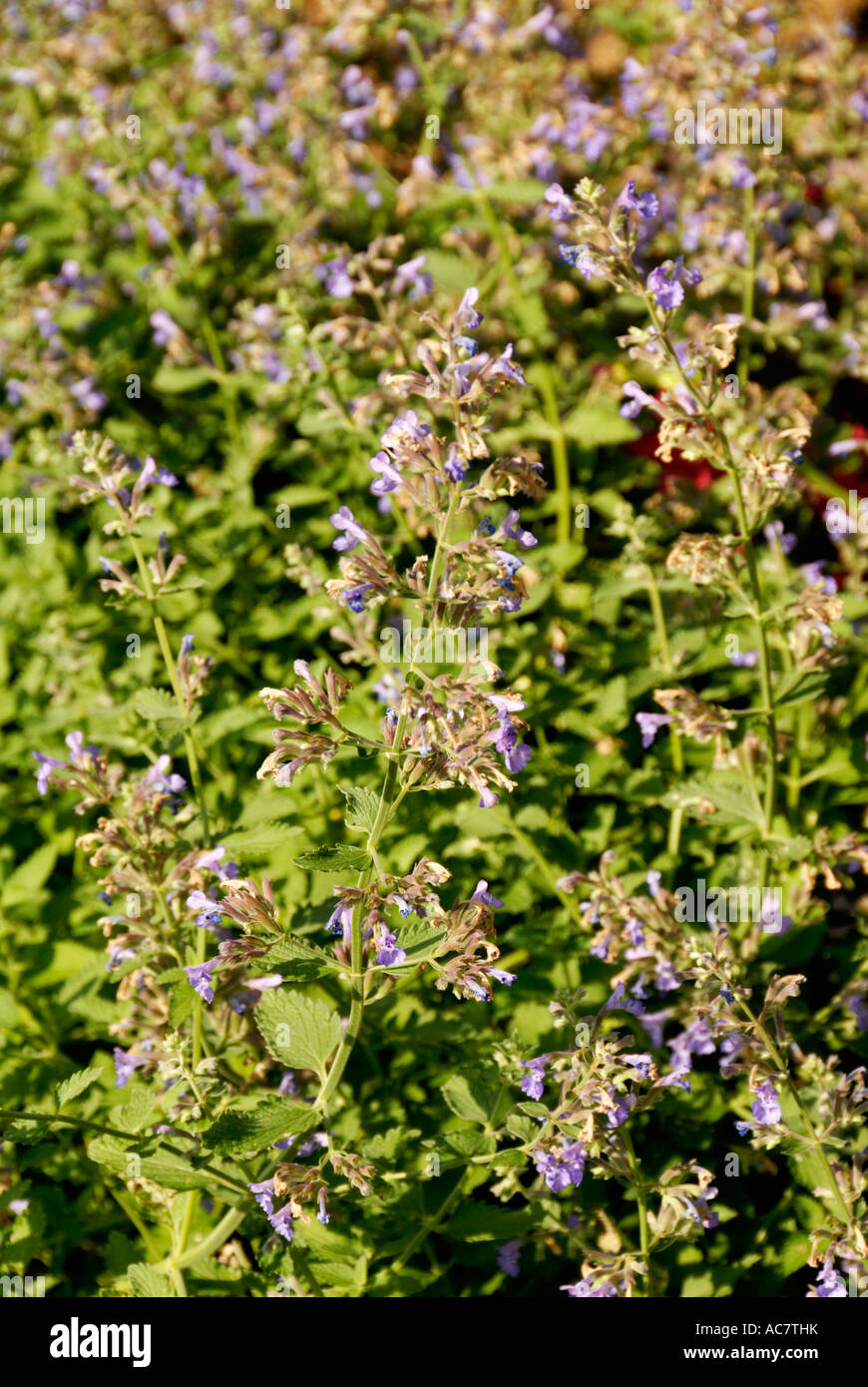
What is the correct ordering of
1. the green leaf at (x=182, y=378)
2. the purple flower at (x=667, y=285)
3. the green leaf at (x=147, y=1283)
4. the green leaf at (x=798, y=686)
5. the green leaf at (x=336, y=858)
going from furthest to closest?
the green leaf at (x=182, y=378)
the green leaf at (x=798, y=686)
the green leaf at (x=147, y=1283)
the purple flower at (x=667, y=285)
the green leaf at (x=336, y=858)

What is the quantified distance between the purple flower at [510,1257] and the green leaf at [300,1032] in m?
1.02

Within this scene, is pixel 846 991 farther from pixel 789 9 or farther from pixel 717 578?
pixel 789 9

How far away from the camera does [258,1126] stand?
300 centimetres

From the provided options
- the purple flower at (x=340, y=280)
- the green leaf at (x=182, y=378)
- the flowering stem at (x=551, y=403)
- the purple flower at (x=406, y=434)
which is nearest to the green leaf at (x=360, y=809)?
the purple flower at (x=406, y=434)

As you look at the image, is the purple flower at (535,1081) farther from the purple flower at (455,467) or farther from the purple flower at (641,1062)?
the purple flower at (455,467)

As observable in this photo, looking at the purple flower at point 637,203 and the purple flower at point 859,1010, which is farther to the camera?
the purple flower at point 859,1010

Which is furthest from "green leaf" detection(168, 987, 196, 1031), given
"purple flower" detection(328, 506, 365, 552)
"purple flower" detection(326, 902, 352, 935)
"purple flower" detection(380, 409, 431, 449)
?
"purple flower" detection(380, 409, 431, 449)

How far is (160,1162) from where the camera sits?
3234 millimetres

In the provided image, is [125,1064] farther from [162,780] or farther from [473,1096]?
[473,1096]

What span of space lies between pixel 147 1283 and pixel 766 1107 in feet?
5.59

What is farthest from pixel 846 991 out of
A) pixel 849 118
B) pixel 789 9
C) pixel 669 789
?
pixel 789 9

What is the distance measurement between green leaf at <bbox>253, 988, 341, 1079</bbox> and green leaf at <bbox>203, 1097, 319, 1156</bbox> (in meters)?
0.10

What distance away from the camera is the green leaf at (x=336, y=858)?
278cm

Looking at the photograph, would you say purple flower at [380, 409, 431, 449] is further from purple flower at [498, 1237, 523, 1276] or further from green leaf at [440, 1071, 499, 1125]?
purple flower at [498, 1237, 523, 1276]
